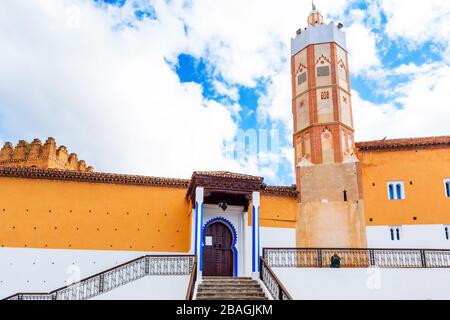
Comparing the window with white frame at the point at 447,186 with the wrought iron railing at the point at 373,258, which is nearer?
the wrought iron railing at the point at 373,258

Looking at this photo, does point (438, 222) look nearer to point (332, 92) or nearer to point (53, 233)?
point (332, 92)

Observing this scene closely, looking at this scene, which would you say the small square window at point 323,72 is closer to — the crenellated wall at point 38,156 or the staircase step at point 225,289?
the staircase step at point 225,289

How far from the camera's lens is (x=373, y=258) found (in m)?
15.2

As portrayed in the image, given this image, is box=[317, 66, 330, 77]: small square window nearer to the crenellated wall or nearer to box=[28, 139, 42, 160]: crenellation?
the crenellated wall

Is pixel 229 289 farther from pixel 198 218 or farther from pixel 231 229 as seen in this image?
pixel 231 229

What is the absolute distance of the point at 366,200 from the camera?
18844 millimetres

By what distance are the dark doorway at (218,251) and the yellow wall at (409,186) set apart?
600 centimetres

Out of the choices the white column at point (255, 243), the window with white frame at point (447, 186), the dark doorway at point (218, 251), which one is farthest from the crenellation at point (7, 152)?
the window with white frame at point (447, 186)

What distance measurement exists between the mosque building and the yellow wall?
41 mm

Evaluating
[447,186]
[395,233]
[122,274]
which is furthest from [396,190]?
[122,274]

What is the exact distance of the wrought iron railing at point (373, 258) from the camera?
1494 cm

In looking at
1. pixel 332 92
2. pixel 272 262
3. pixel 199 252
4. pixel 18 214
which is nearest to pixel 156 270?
pixel 199 252

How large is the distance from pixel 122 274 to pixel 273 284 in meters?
4.50
